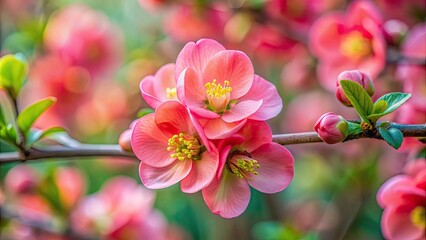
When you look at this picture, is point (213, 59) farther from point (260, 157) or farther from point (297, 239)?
point (297, 239)

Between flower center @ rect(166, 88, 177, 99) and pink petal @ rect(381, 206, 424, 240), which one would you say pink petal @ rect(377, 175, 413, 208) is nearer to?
pink petal @ rect(381, 206, 424, 240)

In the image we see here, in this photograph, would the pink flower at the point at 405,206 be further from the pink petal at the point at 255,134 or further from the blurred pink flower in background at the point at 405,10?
the blurred pink flower in background at the point at 405,10

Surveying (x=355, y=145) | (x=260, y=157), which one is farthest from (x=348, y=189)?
(x=260, y=157)

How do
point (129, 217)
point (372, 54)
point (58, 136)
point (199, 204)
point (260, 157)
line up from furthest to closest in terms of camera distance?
point (199, 204) → point (129, 217) → point (372, 54) → point (58, 136) → point (260, 157)

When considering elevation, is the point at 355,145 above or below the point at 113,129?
above

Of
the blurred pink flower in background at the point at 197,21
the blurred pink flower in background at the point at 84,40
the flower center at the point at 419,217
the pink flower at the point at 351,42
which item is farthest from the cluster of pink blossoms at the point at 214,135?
the blurred pink flower in background at the point at 84,40
